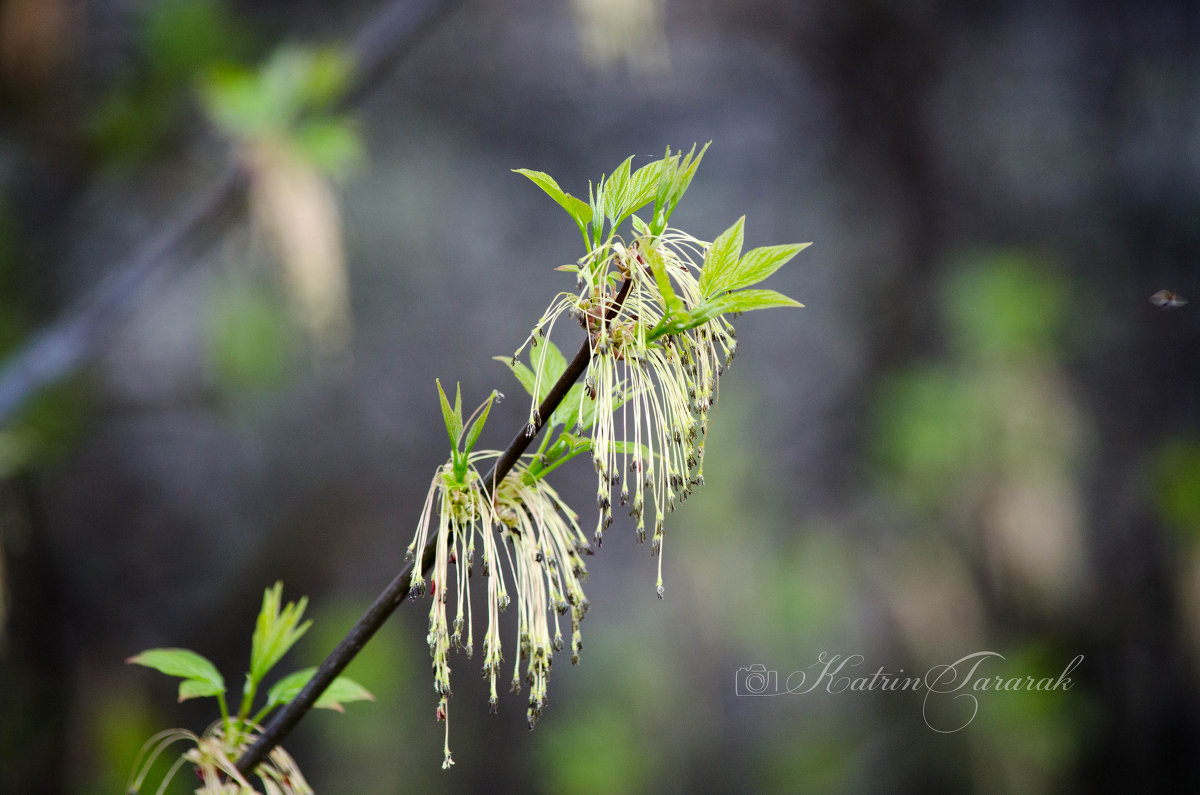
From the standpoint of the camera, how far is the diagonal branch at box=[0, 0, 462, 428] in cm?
136

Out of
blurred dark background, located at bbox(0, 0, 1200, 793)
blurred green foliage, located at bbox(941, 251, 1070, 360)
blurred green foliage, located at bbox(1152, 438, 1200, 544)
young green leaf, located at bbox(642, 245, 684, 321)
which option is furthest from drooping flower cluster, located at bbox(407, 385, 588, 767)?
blurred green foliage, located at bbox(1152, 438, 1200, 544)

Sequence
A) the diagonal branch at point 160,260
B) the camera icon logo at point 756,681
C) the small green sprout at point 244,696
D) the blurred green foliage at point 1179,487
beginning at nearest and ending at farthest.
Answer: the small green sprout at point 244,696 → the diagonal branch at point 160,260 → the blurred green foliage at point 1179,487 → the camera icon logo at point 756,681

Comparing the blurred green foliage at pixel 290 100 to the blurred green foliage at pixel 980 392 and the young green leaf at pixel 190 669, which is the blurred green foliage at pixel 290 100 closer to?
the young green leaf at pixel 190 669

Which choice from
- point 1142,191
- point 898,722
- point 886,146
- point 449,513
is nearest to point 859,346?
point 886,146

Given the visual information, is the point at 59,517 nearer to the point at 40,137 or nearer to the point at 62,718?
the point at 62,718

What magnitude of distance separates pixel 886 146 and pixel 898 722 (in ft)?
6.28

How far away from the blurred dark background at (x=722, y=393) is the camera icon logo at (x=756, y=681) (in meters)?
0.03

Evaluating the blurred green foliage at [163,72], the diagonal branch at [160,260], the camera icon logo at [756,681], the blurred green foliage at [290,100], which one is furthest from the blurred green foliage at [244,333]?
the camera icon logo at [756,681]

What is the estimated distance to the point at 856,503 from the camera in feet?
7.95

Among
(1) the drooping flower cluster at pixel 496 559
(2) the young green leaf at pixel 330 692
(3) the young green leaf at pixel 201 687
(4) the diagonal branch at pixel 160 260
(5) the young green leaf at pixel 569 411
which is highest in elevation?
(4) the diagonal branch at pixel 160 260

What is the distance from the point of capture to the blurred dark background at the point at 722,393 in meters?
2.12

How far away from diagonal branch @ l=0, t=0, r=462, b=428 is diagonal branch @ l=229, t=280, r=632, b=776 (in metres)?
1.21

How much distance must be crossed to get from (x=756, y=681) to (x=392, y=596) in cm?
216

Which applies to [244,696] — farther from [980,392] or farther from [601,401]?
[980,392]
